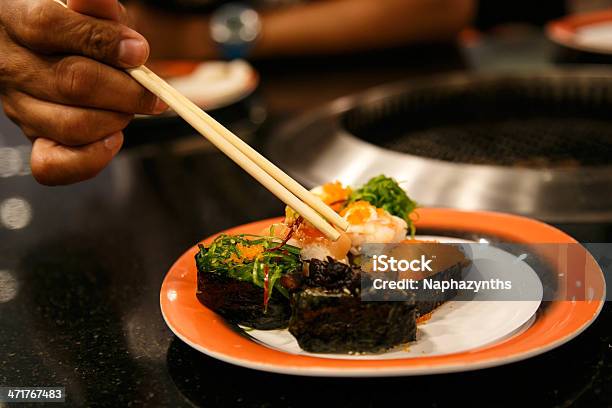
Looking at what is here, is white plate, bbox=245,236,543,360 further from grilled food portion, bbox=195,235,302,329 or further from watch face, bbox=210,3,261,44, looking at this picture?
watch face, bbox=210,3,261,44

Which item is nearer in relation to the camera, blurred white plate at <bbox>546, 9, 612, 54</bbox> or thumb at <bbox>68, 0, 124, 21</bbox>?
thumb at <bbox>68, 0, 124, 21</bbox>

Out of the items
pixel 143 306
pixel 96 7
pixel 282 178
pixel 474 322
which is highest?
pixel 96 7

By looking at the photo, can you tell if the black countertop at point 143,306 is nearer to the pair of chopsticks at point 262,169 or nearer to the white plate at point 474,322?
the white plate at point 474,322

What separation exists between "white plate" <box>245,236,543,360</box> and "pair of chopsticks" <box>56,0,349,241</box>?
19 centimetres

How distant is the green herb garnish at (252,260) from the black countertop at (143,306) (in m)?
0.14

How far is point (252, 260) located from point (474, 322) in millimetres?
364

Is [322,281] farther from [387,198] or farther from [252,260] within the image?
[387,198]

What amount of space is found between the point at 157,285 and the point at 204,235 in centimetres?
26

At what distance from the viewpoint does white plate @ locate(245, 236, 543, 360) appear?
1075mm

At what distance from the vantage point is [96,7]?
1241 millimetres

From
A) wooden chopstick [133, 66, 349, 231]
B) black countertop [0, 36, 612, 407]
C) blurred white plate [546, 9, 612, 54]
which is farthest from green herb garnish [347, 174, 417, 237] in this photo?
blurred white plate [546, 9, 612, 54]

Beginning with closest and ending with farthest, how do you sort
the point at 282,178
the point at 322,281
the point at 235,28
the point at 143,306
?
the point at 322,281 < the point at 282,178 < the point at 143,306 < the point at 235,28

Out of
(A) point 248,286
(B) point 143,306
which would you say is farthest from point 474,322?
(B) point 143,306

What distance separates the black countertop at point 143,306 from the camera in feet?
3.39
